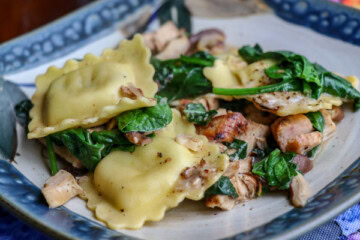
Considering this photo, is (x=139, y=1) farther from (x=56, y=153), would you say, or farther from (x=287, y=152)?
(x=287, y=152)

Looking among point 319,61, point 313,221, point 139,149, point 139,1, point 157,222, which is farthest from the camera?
point 139,1

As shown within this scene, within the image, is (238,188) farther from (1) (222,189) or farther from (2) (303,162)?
(2) (303,162)

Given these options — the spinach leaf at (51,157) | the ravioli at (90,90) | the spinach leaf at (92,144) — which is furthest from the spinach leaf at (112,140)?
the spinach leaf at (51,157)

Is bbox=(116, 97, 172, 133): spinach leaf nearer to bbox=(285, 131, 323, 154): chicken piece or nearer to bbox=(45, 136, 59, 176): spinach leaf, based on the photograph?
bbox=(45, 136, 59, 176): spinach leaf

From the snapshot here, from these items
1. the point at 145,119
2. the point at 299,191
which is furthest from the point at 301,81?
the point at 145,119

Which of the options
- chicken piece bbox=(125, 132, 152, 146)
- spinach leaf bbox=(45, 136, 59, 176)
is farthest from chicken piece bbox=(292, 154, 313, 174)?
spinach leaf bbox=(45, 136, 59, 176)

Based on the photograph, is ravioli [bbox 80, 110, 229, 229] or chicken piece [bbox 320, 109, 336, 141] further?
chicken piece [bbox 320, 109, 336, 141]

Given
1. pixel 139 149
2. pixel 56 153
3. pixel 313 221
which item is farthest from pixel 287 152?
pixel 56 153
